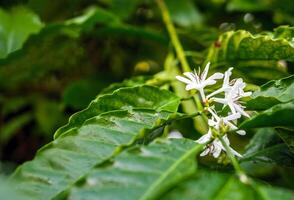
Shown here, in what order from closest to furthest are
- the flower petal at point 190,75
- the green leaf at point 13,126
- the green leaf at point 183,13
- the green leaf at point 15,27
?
the flower petal at point 190,75, the green leaf at point 15,27, the green leaf at point 183,13, the green leaf at point 13,126

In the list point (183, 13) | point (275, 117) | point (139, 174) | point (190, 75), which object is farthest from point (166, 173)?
point (183, 13)

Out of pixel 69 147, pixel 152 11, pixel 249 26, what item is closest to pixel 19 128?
pixel 152 11

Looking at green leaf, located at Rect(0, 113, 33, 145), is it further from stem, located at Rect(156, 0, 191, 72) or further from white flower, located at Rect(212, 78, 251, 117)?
white flower, located at Rect(212, 78, 251, 117)

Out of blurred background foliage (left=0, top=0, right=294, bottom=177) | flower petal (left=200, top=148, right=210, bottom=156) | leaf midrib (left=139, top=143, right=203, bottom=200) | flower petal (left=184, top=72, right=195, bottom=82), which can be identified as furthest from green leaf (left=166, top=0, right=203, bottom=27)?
leaf midrib (left=139, top=143, right=203, bottom=200)

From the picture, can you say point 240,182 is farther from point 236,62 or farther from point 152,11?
point 152,11

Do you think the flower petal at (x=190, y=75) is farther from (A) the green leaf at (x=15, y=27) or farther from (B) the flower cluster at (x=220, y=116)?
(A) the green leaf at (x=15, y=27)

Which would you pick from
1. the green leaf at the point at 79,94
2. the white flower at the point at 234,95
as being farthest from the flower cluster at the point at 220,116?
the green leaf at the point at 79,94
